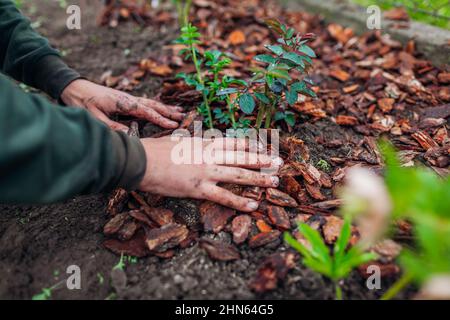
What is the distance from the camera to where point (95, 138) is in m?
1.10

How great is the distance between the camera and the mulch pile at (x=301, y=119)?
4.36 feet

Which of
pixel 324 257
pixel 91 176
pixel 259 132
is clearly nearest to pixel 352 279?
pixel 324 257

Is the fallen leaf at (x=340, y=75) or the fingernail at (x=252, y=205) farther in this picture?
the fallen leaf at (x=340, y=75)

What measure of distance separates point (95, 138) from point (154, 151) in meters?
0.25

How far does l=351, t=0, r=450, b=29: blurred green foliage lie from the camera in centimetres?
239

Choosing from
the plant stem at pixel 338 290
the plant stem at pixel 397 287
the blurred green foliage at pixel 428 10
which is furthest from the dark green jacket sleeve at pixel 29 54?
the blurred green foliage at pixel 428 10

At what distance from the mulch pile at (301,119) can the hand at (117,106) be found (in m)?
0.08

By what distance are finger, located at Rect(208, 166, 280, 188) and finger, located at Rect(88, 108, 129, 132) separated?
56cm

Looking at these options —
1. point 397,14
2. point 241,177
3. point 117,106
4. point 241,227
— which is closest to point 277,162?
point 241,177

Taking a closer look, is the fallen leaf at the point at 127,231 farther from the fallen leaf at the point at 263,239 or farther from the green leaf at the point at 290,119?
the green leaf at the point at 290,119

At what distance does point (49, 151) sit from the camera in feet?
3.37

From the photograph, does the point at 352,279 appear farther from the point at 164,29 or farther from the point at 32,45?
the point at 164,29

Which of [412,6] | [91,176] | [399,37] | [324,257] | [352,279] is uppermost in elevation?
[412,6]

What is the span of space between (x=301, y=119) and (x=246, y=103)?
0.42 meters
